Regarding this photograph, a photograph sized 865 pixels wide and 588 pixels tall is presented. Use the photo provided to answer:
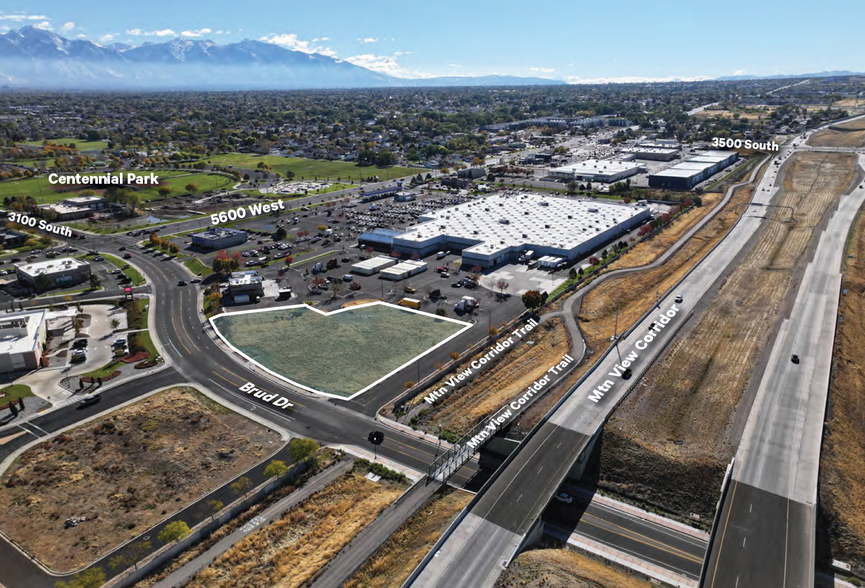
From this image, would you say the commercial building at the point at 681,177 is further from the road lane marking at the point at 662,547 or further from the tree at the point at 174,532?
the tree at the point at 174,532

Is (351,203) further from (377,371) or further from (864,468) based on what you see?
(864,468)

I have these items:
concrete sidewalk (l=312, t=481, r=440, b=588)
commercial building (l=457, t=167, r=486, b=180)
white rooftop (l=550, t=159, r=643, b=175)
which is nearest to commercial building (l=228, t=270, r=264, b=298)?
concrete sidewalk (l=312, t=481, r=440, b=588)

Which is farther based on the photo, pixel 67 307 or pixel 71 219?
pixel 71 219

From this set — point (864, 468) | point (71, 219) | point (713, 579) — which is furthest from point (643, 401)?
point (71, 219)

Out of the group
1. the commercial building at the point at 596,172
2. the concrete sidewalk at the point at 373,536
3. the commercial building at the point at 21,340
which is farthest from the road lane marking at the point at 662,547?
the commercial building at the point at 596,172

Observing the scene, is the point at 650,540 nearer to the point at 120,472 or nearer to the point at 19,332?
the point at 120,472

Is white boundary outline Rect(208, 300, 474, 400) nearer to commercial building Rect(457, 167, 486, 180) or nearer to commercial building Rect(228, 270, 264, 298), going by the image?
commercial building Rect(228, 270, 264, 298)
